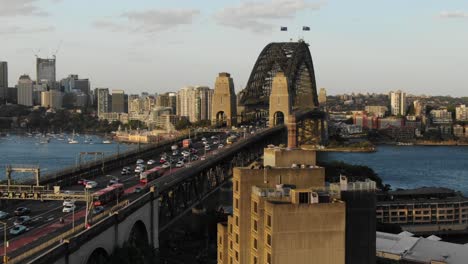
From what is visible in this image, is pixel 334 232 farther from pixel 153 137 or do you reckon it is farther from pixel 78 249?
pixel 153 137

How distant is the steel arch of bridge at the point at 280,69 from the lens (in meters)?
73.6

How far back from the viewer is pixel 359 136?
124m

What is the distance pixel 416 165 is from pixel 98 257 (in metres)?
68.1

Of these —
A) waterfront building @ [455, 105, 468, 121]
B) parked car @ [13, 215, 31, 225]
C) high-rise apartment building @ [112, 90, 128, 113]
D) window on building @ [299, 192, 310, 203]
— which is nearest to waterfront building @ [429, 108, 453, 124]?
waterfront building @ [455, 105, 468, 121]

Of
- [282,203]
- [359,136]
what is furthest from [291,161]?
[359,136]

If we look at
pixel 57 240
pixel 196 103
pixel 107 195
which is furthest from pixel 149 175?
pixel 196 103

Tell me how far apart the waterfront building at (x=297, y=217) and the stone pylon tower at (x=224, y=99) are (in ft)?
139

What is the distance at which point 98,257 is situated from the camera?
14570 mm

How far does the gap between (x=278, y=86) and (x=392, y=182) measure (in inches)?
525

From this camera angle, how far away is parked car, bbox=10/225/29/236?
1442 cm

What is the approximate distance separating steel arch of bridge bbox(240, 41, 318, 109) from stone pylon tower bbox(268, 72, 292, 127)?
7.62 m

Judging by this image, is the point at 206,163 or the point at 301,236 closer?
the point at 301,236

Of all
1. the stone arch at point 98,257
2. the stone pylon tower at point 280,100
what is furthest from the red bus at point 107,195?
the stone pylon tower at point 280,100

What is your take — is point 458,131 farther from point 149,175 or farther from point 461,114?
point 149,175
